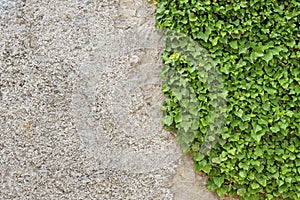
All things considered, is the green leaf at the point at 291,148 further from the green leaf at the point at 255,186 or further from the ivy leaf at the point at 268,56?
the ivy leaf at the point at 268,56

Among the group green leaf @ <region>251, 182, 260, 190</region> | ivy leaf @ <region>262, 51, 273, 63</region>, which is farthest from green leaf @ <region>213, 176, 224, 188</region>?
ivy leaf @ <region>262, 51, 273, 63</region>

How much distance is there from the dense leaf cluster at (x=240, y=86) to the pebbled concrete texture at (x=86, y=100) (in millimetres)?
138

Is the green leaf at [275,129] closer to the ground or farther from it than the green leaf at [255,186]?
farther from it

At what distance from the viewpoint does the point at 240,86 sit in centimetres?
201

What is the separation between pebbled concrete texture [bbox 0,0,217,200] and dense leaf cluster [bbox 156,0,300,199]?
138 mm

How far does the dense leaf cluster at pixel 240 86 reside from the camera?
199cm

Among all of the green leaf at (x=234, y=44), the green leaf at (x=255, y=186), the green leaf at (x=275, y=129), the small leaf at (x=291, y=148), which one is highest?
the green leaf at (x=234, y=44)

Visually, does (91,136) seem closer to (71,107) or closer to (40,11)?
(71,107)

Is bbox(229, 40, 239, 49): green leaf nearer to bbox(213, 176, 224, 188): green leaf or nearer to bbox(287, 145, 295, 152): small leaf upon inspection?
bbox(287, 145, 295, 152): small leaf

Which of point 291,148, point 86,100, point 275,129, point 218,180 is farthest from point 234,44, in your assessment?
point 86,100

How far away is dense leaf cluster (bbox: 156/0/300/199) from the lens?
6.52 ft

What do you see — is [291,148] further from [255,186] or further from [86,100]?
[86,100]

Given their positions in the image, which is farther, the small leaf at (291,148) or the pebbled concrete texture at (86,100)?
the pebbled concrete texture at (86,100)

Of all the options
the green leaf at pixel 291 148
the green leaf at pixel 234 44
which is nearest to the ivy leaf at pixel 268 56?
the green leaf at pixel 234 44
